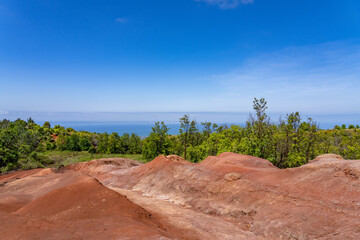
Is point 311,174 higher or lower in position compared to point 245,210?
higher

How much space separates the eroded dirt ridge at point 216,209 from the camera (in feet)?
31.8

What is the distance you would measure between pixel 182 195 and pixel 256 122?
17.8 metres

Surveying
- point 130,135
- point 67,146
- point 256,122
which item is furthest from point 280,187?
point 67,146

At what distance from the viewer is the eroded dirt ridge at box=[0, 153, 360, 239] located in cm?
969

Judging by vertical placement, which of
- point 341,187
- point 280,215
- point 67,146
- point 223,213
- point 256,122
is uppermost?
point 256,122

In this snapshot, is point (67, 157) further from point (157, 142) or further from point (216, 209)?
point (216, 209)

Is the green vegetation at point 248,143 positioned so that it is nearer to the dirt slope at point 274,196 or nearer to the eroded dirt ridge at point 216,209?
the dirt slope at point 274,196

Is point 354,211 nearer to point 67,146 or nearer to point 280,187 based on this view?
point 280,187

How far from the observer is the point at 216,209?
16.1 metres

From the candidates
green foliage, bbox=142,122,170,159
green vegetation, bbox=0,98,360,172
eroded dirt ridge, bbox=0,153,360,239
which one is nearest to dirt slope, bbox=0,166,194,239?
eroded dirt ridge, bbox=0,153,360,239

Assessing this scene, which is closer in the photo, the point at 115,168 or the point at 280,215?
the point at 280,215

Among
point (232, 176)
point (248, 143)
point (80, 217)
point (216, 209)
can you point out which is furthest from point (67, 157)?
point (216, 209)

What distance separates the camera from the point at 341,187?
40.7 ft

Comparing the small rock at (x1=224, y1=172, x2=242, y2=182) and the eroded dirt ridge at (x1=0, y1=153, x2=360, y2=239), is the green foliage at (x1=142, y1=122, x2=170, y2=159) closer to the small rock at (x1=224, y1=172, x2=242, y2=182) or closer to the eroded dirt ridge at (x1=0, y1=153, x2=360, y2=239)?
the eroded dirt ridge at (x1=0, y1=153, x2=360, y2=239)
